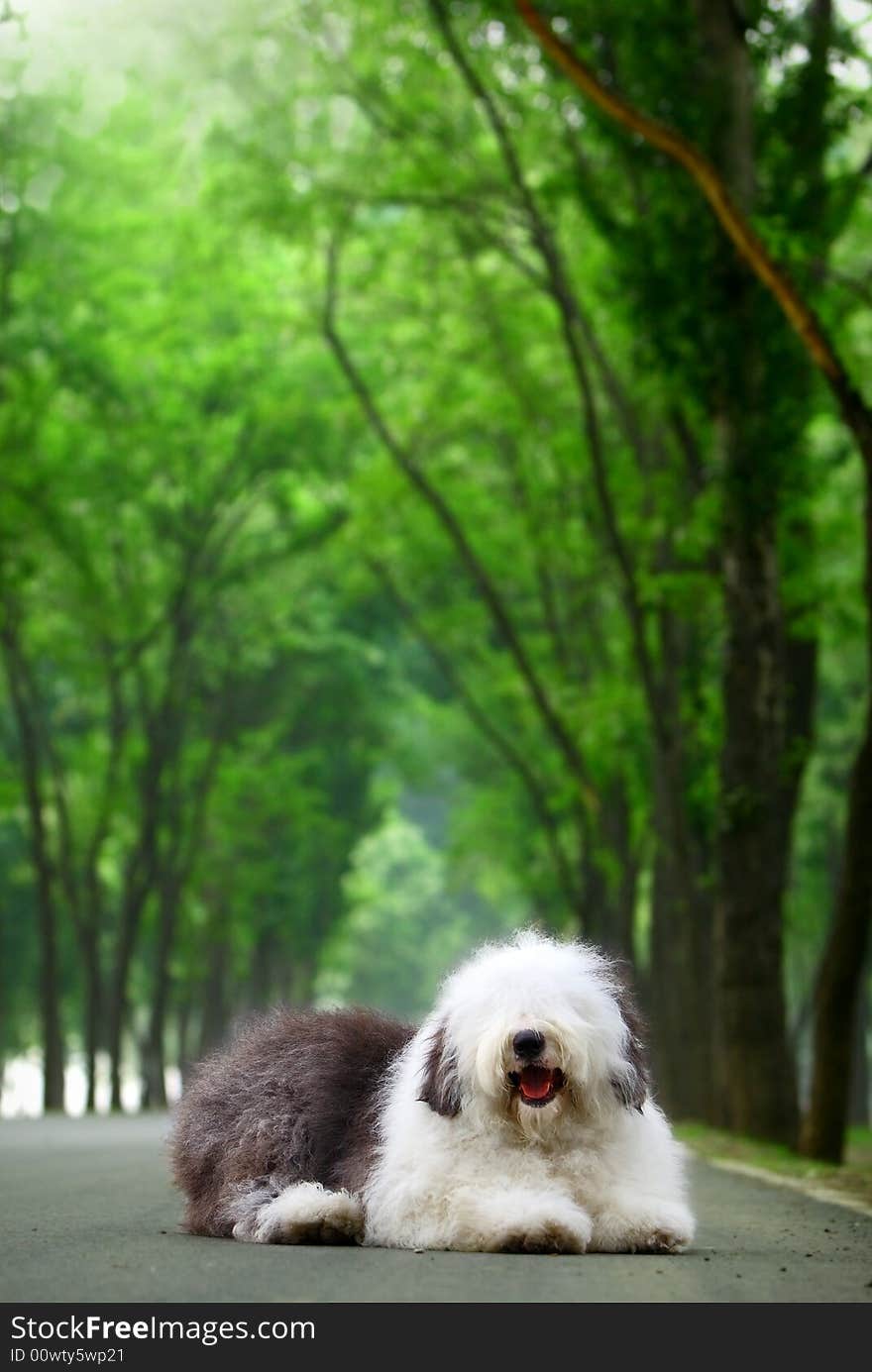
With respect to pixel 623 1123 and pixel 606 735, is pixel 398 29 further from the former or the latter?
pixel 623 1123

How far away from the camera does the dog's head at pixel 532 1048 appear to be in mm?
7008

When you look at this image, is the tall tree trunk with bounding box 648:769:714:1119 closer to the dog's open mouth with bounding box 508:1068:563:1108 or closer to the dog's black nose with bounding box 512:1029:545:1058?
the dog's open mouth with bounding box 508:1068:563:1108

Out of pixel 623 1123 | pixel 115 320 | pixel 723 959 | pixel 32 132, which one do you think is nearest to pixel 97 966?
pixel 115 320

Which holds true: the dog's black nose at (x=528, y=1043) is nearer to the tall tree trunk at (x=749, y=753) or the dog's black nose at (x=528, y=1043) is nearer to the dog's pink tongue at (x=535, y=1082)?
the dog's pink tongue at (x=535, y=1082)

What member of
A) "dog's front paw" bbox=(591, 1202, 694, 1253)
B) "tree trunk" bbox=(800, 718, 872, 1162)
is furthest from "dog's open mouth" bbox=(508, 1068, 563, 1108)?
"tree trunk" bbox=(800, 718, 872, 1162)


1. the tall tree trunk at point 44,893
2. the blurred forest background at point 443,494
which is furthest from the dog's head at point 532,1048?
the tall tree trunk at point 44,893

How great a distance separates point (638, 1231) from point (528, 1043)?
80 centimetres

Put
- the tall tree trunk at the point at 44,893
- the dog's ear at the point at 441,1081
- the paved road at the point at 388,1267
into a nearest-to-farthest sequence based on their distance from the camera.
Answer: the paved road at the point at 388,1267
the dog's ear at the point at 441,1081
the tall tree trunk at the point at 44,893

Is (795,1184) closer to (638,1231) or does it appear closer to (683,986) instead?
(638,1231)

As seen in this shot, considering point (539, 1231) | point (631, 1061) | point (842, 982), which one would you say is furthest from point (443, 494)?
point (539, 1231)

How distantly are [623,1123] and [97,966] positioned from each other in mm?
31954

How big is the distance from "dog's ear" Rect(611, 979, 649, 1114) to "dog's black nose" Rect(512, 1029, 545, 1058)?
0.39 meters

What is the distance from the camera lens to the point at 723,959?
1917cm

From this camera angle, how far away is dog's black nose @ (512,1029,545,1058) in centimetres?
696
